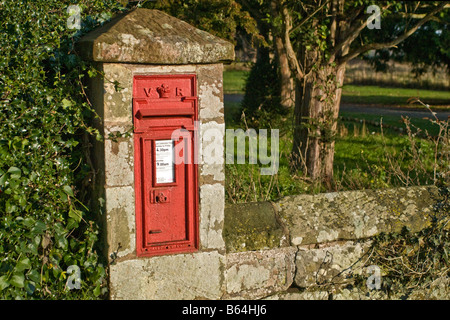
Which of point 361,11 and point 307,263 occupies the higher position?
point 361,11

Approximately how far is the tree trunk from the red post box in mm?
4240

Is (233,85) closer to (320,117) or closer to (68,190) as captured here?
(320,117)

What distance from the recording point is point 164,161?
339 cm

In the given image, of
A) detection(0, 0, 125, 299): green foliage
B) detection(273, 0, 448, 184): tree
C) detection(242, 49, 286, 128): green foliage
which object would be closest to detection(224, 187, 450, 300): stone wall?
detection(0, 0, 125, 299): green foliage

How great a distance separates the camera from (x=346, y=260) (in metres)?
3.99

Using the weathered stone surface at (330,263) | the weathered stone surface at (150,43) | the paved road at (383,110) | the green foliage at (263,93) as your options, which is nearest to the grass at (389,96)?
the paved road at (383,110)

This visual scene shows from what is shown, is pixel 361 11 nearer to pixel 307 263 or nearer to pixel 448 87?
pixel 307 263

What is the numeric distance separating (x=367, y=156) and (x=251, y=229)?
5265 millimetres

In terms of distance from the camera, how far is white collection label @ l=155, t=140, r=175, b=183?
337 centimetres

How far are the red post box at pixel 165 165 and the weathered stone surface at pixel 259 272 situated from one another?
0.37 meters

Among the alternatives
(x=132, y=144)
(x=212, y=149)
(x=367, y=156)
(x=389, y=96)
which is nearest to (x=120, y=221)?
(x=132, y=144)

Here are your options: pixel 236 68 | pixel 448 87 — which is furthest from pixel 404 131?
pixel 236 68

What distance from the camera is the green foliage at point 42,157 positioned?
319 cm

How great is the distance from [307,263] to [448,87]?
21303 mm
